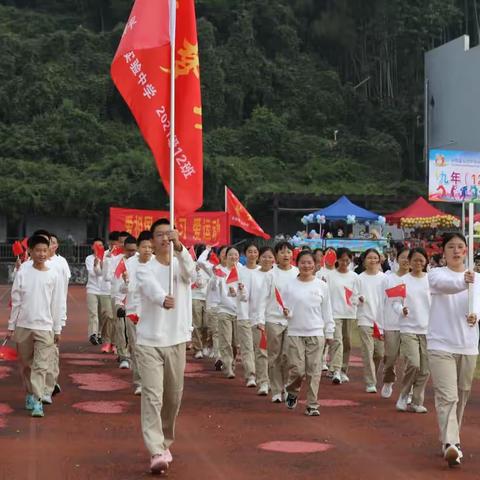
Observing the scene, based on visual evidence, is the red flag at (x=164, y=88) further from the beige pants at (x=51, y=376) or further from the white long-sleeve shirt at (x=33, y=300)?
the beige pants at (x=51, y=376)

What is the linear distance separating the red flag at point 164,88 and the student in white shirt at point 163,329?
729 millimetres

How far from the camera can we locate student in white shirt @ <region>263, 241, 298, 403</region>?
9594 millimetres

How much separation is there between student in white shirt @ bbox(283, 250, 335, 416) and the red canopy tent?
18.5 meters

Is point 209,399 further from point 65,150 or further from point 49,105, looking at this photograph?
point 49,105

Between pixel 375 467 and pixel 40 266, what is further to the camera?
pixel 40 266

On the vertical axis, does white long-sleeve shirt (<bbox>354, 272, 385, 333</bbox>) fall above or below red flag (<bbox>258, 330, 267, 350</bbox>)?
above

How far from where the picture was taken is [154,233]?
6.46 m

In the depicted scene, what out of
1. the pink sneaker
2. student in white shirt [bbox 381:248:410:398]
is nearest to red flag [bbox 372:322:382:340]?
student in white shirt [bbox 381:248:410:398]

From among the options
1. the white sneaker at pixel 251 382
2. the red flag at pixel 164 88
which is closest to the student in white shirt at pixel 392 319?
the white sneaker at pixel 251 382

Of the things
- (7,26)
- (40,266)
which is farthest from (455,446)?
(7,26)

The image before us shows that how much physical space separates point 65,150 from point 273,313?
107 ft

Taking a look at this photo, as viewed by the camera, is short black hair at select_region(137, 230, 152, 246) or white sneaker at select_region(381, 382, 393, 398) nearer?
short black hair at select_region(137, 230, 152, 246)

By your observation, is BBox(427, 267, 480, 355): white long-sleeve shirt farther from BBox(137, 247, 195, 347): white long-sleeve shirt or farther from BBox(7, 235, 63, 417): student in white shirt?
BBox(7, 235, 63, 417): student in white shirt

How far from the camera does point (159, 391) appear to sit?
6223 mm
